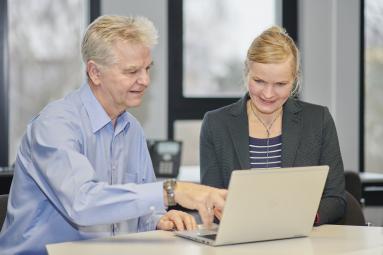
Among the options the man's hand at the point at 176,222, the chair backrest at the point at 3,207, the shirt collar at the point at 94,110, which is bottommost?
the man's hand at the point at 176,222

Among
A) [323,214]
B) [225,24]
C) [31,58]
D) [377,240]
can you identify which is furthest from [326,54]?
[377,240]

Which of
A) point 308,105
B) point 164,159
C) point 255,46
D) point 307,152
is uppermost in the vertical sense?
point 255,46

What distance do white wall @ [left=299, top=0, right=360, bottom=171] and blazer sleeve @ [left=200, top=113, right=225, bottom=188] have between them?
2.19 meters

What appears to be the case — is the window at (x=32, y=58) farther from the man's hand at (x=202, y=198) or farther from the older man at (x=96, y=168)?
the man's hand at (x=202, y=198)

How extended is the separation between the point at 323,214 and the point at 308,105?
51 cm

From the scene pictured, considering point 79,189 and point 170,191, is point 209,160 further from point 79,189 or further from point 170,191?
point 79,189

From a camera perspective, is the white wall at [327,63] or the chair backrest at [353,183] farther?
the white wall at [327,63]

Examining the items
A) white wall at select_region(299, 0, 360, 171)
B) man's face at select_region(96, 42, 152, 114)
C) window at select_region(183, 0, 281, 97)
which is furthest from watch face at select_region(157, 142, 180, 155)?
man's face at select_region(96, 42, 152, 114)

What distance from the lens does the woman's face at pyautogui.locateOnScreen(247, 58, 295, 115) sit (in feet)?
8.32

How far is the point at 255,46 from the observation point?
257cm

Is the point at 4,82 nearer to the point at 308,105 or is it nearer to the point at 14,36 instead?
the point at 14,36

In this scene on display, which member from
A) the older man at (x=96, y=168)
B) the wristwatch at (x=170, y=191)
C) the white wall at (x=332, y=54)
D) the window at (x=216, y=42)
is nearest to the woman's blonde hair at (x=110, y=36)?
the older man at (x=96, y=168)

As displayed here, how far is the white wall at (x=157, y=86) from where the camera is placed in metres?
4.59

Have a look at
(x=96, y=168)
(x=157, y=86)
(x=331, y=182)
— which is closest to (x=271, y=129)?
(x=331, y=182)
